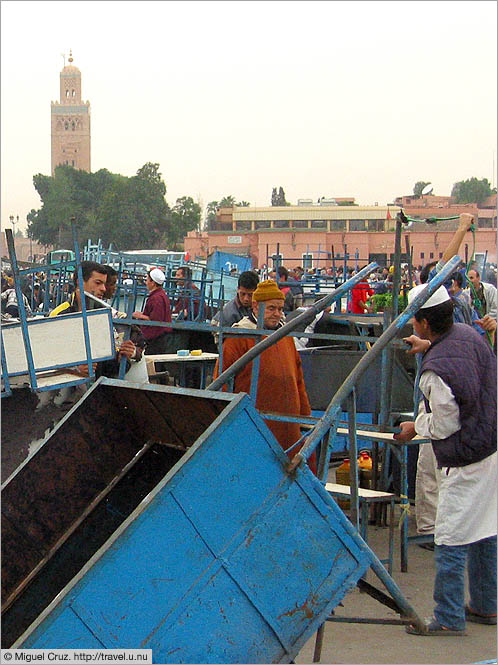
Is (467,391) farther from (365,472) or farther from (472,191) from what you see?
(472,191)

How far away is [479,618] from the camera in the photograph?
4375mm

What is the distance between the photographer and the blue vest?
4.00m

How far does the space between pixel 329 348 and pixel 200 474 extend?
17.3 ft

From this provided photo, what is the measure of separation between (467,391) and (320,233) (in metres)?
63.7

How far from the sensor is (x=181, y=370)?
9.53m

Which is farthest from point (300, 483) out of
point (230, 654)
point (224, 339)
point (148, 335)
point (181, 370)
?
point (148, 335)

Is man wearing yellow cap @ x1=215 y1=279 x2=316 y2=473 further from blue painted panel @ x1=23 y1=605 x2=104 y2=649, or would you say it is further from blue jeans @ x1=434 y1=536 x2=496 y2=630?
blue painted panel @ x1=23 y1=605 x2=104 y2=649

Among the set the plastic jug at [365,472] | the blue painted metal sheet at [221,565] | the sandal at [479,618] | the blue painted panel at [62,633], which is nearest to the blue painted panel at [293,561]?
the blue painted metal sheet at [221,565]

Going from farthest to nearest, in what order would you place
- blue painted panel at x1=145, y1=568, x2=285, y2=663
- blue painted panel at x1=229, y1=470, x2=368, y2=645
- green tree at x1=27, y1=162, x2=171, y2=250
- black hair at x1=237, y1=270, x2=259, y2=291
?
green tree at x1=27, y1=162, x2=171, y2=250 < black hair at x1=237, y1=270, x2=259, y2=291 < blue painted panel at x1=229, y1=470, x2=368, y2=645 < blue painted panel at x1=145, y1=568, x2=285, y2=663

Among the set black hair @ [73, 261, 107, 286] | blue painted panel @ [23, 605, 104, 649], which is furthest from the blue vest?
black hair @ [73, 261, 107, 286]

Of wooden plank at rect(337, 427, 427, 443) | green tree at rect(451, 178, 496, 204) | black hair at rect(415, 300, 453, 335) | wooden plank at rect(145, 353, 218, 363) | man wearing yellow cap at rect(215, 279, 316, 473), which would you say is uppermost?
green tree at rect(451, 178, 496, 204)

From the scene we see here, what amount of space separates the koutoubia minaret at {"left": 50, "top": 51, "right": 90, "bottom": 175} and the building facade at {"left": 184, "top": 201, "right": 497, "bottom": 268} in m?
80.0

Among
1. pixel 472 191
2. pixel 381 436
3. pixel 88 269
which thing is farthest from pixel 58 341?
pixel 472 191

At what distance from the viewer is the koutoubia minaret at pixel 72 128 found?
162 m
